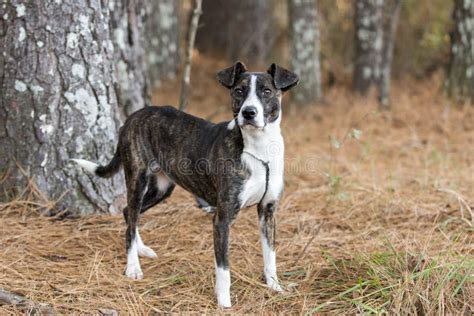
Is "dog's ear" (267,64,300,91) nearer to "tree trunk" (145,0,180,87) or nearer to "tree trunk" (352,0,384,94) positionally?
"tree trunk" (352,0,384,94)

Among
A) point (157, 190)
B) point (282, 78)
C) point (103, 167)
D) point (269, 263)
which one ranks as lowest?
point (269, 263)

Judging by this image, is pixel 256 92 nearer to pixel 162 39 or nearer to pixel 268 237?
pixel 268 237

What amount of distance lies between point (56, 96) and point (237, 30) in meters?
7.26

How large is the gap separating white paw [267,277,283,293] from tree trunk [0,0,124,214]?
1.86m

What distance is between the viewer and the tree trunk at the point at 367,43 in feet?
33.9

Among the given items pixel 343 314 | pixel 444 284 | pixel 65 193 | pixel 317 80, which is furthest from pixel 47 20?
pixel 317 80

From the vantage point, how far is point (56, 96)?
5.44 m

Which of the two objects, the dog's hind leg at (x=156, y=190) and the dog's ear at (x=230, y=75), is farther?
the dog's hind leg at (x=156, y=190)

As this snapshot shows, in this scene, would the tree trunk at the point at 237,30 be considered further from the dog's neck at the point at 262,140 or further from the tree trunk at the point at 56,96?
the dog's neck at the point at 262,140

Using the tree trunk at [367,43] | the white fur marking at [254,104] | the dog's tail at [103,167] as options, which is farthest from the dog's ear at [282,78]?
the tree trunk at [367,43]

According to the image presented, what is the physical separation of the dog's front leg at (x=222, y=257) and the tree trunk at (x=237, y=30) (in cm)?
716

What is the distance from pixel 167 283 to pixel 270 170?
3.40 feet

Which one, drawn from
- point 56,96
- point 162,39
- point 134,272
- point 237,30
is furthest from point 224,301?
point 162,39

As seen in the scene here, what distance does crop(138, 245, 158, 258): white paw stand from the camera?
5062 mm
